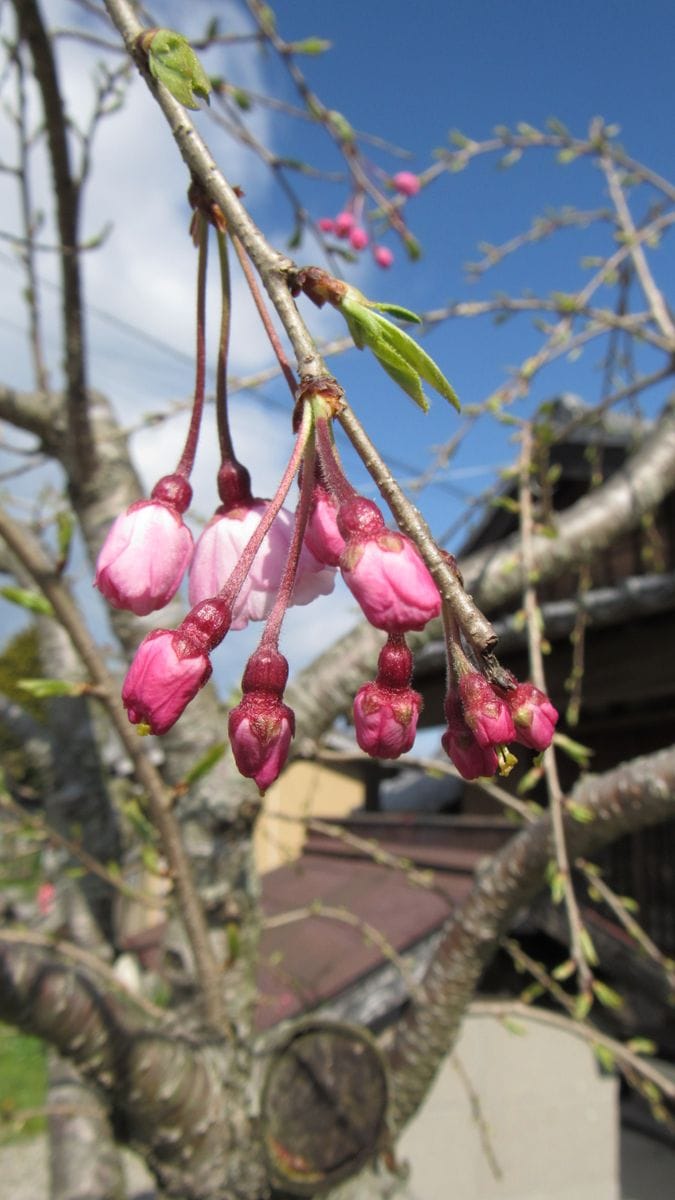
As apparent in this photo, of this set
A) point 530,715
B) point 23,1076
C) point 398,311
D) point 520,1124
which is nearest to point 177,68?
point 398,311

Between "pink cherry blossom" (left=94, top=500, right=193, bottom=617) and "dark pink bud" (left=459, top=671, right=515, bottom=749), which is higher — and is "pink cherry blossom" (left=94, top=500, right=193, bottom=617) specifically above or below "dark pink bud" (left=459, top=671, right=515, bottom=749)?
above

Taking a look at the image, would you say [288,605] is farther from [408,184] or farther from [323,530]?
[408,184]

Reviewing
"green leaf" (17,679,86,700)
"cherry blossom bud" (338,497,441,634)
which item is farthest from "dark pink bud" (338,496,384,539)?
"green leaf" (17,679,86,700)

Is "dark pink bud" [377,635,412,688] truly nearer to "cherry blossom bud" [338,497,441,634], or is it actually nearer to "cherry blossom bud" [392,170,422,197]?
"cherry blossom bud" [338,497,441,634]

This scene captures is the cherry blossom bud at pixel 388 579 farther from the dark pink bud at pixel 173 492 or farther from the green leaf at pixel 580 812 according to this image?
the green leaf at pixel 580 812

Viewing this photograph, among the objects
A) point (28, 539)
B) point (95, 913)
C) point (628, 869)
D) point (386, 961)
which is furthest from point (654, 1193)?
point (28, 539)

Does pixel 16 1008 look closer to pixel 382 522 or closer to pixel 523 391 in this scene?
pixel 382 522
